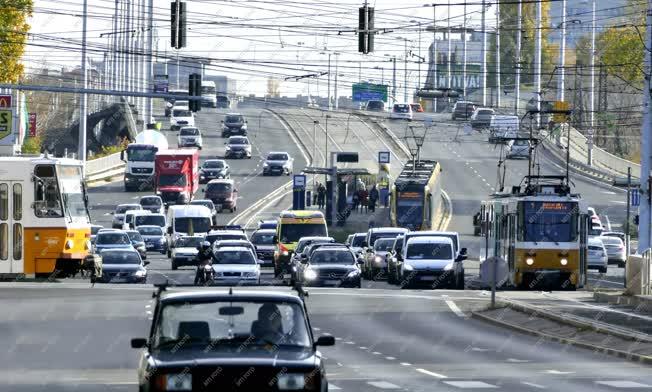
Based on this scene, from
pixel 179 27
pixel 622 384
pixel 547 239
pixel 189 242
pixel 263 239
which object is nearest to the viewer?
pixel 622 384

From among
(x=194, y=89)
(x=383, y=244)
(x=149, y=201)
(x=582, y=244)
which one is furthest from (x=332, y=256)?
(x=149, y=201)

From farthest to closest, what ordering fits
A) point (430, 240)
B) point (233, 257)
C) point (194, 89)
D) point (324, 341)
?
point (430, 240) → point (194, 89) → point (233, 257) → point (324, 341)

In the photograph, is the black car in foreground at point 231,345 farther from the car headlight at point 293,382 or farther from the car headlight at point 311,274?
the car headlight at point 311,274

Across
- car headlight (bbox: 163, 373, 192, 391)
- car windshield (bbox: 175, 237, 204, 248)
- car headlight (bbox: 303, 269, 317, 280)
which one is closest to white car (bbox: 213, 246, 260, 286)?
car headlight (bbox: 303, 269, 317, 280)

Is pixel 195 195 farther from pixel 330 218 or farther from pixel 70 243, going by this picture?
pixel 70 243

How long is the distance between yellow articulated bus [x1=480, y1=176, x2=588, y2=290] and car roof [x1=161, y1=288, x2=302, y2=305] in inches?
1316

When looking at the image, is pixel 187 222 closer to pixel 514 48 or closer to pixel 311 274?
pixel 311 274

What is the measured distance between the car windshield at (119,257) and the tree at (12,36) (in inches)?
837

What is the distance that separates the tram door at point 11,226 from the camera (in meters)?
43.0

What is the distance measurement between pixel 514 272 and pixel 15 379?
88.7ft

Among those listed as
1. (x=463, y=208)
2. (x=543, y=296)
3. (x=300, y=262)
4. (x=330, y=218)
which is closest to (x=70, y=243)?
(x=300, y=262)

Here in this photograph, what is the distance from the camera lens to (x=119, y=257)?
50.7m

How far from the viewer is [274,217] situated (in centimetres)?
8888

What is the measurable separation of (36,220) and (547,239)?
14787 millimetres
